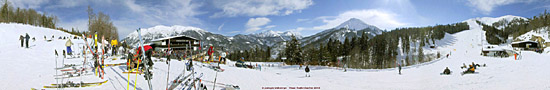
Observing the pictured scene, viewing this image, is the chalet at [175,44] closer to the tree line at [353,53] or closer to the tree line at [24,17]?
the tree line at [353,53]

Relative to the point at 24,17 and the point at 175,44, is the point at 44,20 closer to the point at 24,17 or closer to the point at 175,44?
the point at 24,17

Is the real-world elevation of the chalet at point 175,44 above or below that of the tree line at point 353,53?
above

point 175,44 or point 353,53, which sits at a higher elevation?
point 175,44

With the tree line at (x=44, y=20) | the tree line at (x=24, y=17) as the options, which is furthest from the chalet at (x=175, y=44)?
the tree line at (x=24, y=17)

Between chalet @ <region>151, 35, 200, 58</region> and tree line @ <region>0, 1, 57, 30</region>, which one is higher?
tree line @ <region>0, 1, 57, 30</region>

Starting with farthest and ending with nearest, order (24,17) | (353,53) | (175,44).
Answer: (353,53), (24,17), (175,44)

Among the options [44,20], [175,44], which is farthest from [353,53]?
[44,20]

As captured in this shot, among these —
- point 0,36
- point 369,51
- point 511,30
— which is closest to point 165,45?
point 0,36

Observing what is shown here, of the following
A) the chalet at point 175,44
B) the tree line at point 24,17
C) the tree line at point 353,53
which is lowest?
the tree line at point 353,53

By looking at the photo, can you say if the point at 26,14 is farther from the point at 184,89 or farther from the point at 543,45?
Result: the point at 543,45

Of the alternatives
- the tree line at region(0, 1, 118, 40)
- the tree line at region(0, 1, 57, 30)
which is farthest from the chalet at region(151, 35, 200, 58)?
the tree line at region(0, 1, 57, 30)

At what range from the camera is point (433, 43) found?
5231 inches

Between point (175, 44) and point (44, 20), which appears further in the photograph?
point (44, 20)

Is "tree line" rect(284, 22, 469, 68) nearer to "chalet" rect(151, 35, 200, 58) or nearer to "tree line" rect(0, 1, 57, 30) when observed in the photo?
"chalet" rect(151, 35, 200, 58)
